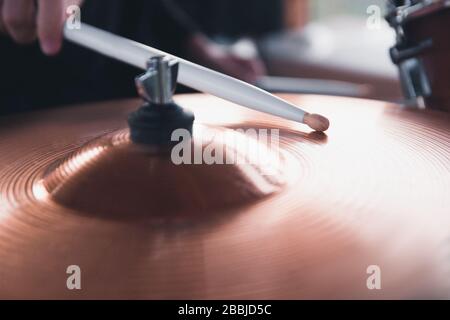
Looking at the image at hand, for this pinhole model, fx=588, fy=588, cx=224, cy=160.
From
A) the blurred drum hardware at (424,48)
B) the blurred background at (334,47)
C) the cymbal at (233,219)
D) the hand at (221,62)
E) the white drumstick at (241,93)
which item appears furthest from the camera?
the blurred background at (334,47)

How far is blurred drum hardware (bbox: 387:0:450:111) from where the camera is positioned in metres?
0.72

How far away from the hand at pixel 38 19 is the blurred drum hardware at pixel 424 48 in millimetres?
423

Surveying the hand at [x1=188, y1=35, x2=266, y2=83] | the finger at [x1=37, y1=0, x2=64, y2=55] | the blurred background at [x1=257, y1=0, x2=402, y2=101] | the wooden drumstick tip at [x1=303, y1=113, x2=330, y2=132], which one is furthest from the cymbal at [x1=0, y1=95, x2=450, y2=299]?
the blurred background at [x1=257, y1=0, x2=402, y2=101]

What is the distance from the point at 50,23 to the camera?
0.67 meters

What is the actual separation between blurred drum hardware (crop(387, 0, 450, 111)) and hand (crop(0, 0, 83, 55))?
0.42 m

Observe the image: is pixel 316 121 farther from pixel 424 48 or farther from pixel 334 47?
pixel 334 47

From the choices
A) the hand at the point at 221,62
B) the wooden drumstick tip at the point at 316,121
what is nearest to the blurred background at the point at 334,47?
the hand at the point at 221,62

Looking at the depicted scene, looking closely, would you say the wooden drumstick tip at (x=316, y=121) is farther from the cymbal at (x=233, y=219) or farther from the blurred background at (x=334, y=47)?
the blurred background at (x=334, y=47)

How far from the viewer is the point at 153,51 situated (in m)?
0.64

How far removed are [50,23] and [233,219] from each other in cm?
37

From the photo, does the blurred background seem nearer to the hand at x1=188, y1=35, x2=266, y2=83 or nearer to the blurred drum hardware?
the hand at x1=188, y1=35, x2=266, y2=83

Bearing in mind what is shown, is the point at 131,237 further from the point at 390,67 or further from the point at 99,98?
the point at 390,67

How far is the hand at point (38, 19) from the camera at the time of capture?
67 cm

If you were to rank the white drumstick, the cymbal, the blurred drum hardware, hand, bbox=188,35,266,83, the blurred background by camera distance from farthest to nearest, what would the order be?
the blurred background
hand, bbox=188,35,266,83
the blurred drum hardware
the white drumstick
the cymbal
